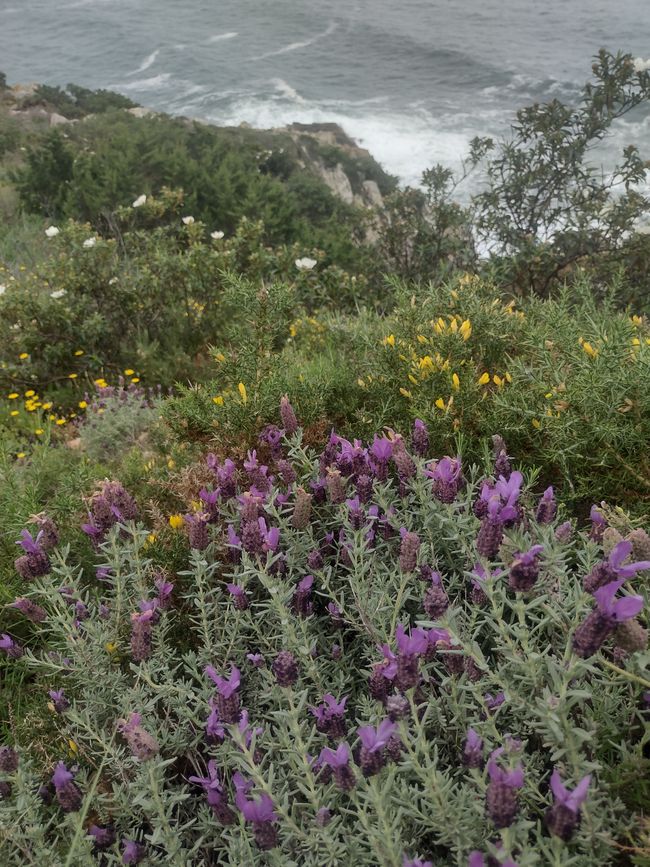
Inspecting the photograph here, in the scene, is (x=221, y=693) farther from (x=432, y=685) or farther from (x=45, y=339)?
(x=45, y=339)

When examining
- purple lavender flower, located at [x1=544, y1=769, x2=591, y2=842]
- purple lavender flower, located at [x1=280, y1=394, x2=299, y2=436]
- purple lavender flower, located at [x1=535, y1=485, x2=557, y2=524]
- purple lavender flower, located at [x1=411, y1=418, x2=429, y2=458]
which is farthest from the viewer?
purple lavender flower, located at [x1=280, y1=394, x2=299, y2=436]

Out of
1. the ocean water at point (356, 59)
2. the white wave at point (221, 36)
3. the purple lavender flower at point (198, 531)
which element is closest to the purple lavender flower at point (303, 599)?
the purple lavender flower at point (198, 531)

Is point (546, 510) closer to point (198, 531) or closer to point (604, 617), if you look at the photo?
point (604, 617)

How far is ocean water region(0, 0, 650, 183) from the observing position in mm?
22609

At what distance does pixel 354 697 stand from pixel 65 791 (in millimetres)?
668

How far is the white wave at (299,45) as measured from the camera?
30.1m

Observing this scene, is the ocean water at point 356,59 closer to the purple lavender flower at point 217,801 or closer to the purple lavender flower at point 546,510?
the purple lavender flower at point 546,510

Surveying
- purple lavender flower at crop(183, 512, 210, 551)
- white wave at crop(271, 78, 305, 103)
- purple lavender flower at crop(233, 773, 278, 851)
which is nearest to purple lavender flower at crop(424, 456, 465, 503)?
purple lavender flower at crop(183, 512, 210, 551)

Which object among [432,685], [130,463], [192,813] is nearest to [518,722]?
[432,685]

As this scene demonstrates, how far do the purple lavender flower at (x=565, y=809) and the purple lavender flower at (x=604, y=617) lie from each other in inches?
7.3

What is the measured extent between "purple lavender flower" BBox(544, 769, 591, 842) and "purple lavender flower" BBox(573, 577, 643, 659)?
19 cm

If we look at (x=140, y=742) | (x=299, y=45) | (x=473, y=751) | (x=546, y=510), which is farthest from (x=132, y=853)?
(x=299, y=45)

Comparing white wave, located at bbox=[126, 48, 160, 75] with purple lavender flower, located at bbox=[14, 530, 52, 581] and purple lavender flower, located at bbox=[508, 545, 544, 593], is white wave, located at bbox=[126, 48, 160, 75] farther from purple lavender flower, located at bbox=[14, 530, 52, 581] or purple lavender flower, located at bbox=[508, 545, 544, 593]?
purple lavender flower, located at bbox=[508, 545, 544, 593]

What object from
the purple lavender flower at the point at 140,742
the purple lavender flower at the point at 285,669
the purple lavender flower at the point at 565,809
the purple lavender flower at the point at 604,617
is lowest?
the purple lavender flower at the point at 140,742
